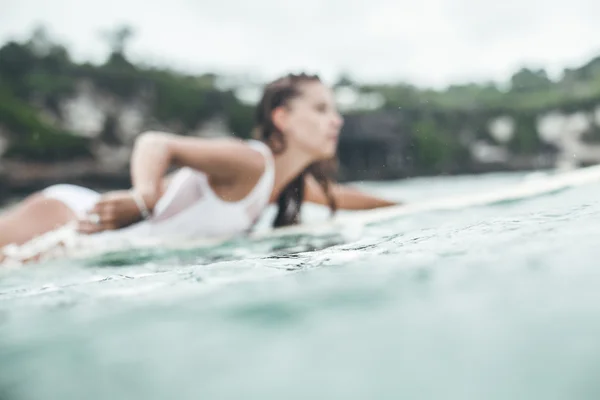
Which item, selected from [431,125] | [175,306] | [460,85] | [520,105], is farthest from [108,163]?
[175,306]

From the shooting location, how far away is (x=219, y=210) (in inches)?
65.0

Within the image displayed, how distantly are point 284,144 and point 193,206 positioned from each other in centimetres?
33

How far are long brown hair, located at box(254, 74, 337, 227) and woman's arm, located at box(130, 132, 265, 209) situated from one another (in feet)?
0.50

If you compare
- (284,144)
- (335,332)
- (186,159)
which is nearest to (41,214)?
(186,159)

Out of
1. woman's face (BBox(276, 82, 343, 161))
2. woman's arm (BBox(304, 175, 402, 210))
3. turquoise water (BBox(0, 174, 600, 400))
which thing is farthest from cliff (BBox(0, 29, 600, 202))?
turquoise water (BBox(0, 174, 600, 400))

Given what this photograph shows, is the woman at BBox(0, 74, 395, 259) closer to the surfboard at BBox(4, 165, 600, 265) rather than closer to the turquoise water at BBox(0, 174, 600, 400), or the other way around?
the surfboard at BBox(4, 165, 600, 265)

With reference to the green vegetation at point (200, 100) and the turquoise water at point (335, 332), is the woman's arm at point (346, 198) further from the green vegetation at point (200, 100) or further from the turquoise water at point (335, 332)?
the green vegetation at point (200, 100)

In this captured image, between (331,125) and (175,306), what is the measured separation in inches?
49.2

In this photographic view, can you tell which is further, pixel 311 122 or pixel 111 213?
pixel 311 122

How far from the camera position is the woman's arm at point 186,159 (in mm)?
1461

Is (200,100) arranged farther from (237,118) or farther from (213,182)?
(213,182)

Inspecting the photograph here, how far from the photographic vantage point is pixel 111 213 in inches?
53.9

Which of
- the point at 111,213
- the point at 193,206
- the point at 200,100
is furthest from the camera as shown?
the point at 200,100

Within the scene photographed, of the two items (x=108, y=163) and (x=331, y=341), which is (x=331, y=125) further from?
(x=108, y=163)
